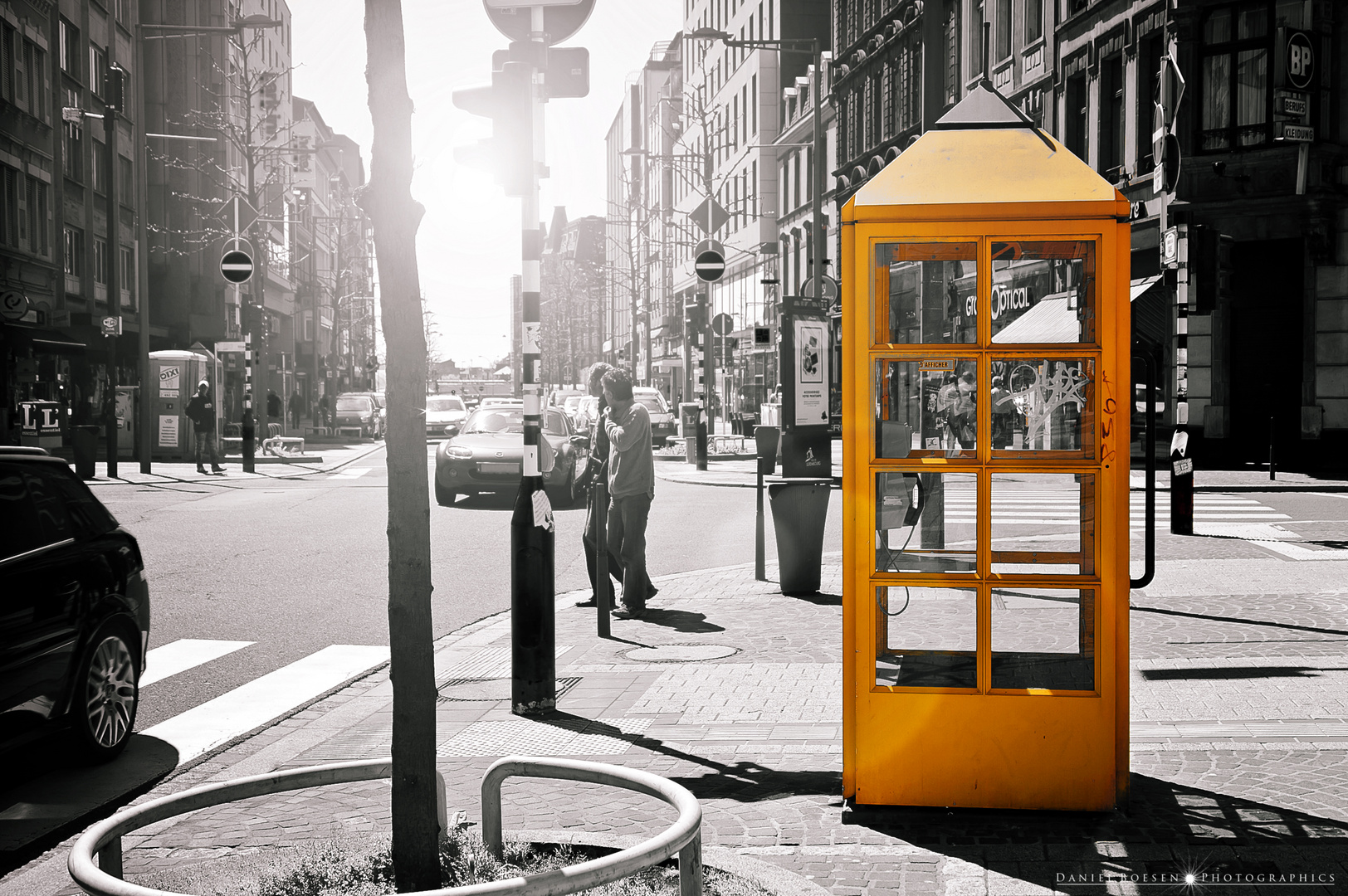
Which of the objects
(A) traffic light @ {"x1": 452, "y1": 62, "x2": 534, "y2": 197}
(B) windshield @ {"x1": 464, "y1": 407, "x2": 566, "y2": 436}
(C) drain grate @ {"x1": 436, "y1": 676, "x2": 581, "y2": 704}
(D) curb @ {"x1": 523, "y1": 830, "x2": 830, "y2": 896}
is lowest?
(C) drain grate @ {"x1": 436, "y1": 676, "x2": 581, "y2": 704}

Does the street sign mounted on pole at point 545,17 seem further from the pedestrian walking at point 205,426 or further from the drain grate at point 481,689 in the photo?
the pedestrian walking at point 205,426

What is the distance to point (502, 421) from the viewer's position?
73.0 ft

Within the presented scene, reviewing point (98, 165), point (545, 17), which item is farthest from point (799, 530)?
point (98, 165)

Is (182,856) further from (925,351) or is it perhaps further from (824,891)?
(925,351)

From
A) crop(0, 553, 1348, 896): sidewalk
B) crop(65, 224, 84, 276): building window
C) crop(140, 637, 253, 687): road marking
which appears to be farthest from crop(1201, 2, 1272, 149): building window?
crop(65, 224, 84, 276): building window

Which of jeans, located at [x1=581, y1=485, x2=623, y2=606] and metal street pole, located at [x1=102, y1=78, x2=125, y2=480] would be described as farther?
metal street pole, located at [x1=102, y1=78, x2=125, y2=480]

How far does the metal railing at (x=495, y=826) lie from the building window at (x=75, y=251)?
39.7 meters

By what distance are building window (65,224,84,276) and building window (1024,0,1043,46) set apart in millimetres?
27673

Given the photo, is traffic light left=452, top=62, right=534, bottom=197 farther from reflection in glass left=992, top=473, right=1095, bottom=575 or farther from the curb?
the curb

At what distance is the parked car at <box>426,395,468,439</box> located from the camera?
48219 millimetres

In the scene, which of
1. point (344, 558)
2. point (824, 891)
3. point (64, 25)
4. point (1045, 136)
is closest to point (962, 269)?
point (1045, 136)

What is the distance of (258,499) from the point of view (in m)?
21.6

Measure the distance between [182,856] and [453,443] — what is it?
54.4 feet

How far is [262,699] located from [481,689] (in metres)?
1.23
